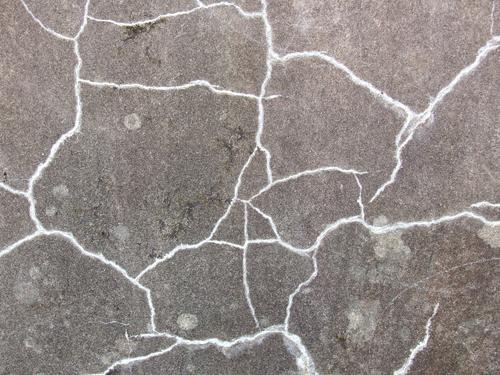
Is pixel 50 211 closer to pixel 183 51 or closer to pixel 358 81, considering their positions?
pixel 183 51

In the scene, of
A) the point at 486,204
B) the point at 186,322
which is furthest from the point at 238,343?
the point at 486,204

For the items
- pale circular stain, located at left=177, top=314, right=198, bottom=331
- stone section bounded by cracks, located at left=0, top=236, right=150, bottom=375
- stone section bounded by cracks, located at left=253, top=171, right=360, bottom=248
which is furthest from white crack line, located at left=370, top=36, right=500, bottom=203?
stone section bounded by cracks, located at left=0, top=236, right=150, bottom=375

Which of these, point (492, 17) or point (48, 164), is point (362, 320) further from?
point (48, 164)

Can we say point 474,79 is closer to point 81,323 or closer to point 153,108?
point 153,108

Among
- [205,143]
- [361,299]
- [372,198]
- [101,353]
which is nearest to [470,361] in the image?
[361,299]

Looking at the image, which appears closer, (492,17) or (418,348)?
(492,17)

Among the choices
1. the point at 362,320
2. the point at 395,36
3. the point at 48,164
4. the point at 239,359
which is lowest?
the point at 239,359

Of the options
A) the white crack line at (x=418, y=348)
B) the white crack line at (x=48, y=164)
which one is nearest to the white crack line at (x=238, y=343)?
the white crack line at (x=48, y=164)

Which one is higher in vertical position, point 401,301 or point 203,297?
point 401,301
